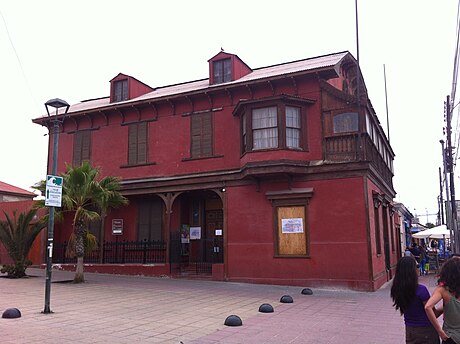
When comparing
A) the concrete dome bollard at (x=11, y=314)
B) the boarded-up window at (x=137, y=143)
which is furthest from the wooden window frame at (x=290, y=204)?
the concrete dome bollard at (x=11, y=314)

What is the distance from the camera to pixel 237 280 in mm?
16469

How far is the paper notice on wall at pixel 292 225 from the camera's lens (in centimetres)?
1564

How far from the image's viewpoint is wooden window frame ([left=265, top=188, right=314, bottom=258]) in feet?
50.8

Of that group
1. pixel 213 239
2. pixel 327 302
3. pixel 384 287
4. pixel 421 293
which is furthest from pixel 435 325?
pixel 213 239

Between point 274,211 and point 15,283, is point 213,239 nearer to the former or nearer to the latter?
point 274,211

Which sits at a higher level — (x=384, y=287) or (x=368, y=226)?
(x=368, y=226)

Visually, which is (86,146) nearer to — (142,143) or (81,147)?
(81,147)

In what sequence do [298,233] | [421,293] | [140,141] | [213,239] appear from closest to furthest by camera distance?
[421,293], [298,233], [213,239], [140,141]

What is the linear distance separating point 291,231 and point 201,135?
5767 millimetres

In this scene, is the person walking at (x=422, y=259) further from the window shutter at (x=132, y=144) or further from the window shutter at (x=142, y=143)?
the window shutter at (x=132, y=144)

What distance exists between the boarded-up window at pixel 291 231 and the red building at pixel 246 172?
39mm

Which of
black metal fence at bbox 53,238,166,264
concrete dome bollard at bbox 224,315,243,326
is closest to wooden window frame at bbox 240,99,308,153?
black metal fence at bbox 53,238,166,264

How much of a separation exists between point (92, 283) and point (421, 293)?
514 inches

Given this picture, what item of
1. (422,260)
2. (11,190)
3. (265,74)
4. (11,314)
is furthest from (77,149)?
(11,190)
